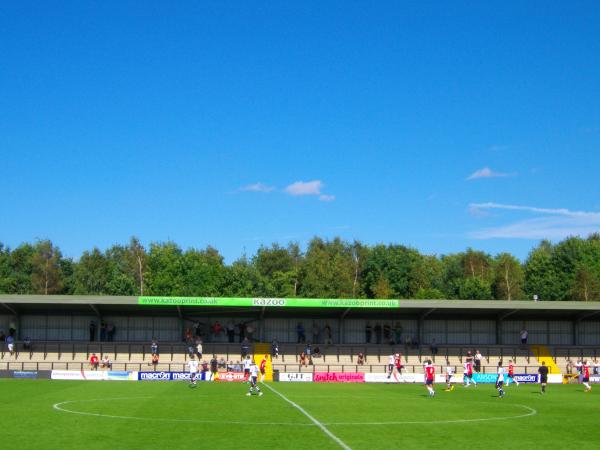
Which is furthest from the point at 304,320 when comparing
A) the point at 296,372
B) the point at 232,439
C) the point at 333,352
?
the point at 232,439

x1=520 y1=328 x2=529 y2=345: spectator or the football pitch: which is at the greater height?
x1=520 y1=328 x2=529 y2=345: spectator

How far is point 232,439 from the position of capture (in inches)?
813

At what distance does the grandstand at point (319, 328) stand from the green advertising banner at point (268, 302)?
81mm

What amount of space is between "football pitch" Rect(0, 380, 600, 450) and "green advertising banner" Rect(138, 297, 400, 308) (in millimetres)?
21688

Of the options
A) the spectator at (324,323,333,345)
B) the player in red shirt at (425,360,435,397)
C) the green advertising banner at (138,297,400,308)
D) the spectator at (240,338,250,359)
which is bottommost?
the player in red shirt at (425,360,435,397)

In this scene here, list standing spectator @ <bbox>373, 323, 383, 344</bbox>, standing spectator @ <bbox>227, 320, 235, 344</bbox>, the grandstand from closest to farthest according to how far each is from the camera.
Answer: the grandstand, standing spectator @ <bbox>227, 320, 235, 344</bbox>, standing spectator @ <bbox>373, 323, 383, 344</bbox>

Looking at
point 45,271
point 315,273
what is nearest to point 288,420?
point 315,273

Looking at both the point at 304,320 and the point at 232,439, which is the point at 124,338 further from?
the point at 232,439

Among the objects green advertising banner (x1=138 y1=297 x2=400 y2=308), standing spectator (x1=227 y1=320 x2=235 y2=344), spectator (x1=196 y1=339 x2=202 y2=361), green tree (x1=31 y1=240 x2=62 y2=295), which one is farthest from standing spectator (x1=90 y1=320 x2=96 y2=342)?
green tree (x1=31 y1=240 x2=62 y2=295)

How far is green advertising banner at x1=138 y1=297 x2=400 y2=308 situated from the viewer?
61.8 m

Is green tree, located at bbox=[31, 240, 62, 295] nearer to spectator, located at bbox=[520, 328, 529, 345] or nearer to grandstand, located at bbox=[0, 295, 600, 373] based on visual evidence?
grandstand, located at bbox=[0, 295, 600, 373]

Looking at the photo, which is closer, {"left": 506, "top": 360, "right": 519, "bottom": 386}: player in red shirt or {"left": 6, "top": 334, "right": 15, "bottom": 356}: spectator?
{"left": 506, "top": 360, "right": 519, "bottom": 386}: player in red shirt

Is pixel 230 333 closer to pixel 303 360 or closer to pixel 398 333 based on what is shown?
pixel 303 360

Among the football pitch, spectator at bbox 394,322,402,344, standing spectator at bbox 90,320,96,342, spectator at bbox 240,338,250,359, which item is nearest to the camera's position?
the football pitch
